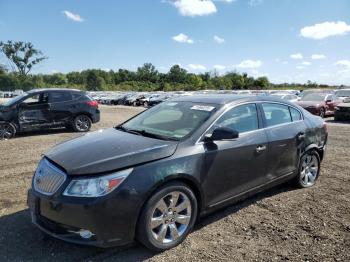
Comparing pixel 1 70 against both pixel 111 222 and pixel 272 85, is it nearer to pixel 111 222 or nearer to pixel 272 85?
pixel 272 85

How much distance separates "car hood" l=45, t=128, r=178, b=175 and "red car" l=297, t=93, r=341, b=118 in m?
16.9

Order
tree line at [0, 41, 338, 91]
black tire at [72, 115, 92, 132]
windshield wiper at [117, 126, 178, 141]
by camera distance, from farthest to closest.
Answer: tree line at [0, 41, 338, 91] < black tire at [72, 115, 92, 132] < windshield wiper at [117, 126, 178, 141]

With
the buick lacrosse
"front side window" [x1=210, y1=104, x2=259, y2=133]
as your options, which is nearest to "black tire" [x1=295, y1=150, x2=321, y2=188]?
the buick lacrosse

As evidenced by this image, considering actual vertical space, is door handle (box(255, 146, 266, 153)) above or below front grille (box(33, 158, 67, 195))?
above

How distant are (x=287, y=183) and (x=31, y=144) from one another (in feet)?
24.3

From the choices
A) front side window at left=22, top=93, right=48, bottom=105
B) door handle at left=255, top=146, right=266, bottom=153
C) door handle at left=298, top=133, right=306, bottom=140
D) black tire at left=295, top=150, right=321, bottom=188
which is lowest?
black tire at left=295, top=150, right=321, bottom=188

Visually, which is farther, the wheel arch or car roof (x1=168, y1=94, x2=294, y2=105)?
car roof (x1=168, y1=94, x2=294, y2=105)

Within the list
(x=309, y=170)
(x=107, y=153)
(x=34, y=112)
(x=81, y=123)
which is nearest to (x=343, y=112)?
(x=81, y=123)

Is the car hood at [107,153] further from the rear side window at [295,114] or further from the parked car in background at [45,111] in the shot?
the parked car in background at [45,111]

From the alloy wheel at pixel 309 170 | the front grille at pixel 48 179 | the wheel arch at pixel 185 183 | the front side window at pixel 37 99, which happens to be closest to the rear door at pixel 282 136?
the alloy wheel at pixel 309 170

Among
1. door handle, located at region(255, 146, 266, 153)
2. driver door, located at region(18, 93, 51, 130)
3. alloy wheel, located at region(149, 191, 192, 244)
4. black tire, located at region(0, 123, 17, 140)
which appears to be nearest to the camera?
alloy wheel, located at region(149, 191, 192, 244)

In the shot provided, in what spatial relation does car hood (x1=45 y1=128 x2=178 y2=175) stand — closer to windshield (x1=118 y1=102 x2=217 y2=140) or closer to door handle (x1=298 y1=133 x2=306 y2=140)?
windshield (x1=118 y1=102 x2=217 y2=140)

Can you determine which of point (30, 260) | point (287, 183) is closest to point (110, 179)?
point (30, 260)

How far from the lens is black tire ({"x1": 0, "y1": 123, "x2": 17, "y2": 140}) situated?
441 inches
